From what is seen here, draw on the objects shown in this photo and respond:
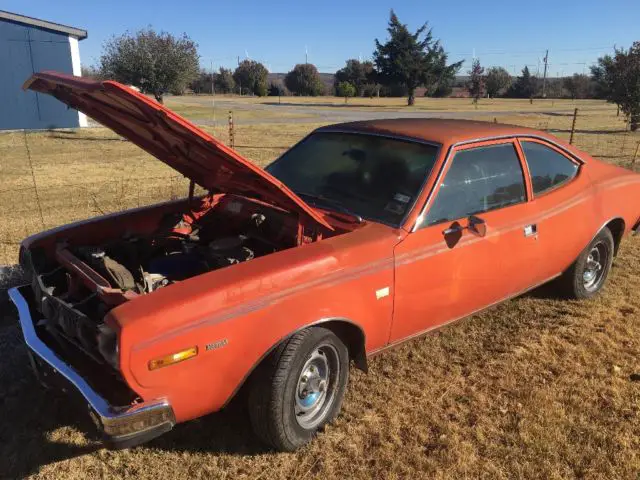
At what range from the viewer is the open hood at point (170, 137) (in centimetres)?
249

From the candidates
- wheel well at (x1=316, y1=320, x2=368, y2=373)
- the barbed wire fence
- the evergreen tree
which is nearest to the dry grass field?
wheel well at (x1=316, y1=320, x2=368, y2=373)

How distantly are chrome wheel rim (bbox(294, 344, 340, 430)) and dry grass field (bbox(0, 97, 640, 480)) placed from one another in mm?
134

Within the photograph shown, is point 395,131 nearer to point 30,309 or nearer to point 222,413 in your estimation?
point 222,413

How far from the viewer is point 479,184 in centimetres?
352

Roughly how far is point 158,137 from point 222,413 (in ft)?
5.47

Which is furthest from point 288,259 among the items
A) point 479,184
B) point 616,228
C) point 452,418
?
point 616,228

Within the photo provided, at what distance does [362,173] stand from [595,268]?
8.60 ft

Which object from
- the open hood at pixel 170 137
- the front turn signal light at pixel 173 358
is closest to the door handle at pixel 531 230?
the open hood at pixel 170 137

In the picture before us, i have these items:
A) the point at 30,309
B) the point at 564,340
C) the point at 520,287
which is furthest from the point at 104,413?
the point at 564,340

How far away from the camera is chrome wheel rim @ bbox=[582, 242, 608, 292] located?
15.3 feet

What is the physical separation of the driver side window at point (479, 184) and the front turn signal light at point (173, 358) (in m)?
1.53

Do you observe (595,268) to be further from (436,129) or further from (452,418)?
(452,418)

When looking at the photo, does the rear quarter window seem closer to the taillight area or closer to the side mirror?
the side mirror

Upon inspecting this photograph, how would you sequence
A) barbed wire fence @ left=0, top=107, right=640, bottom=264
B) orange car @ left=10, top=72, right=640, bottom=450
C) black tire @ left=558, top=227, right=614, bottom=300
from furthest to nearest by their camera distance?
barbed wire fence @ left=0, top=107, right=640, bottom=264 < black tire @ left=558, top=227, right=614, bottom=300 < orange car @ left=10, top=72, right=640, bottom=450
